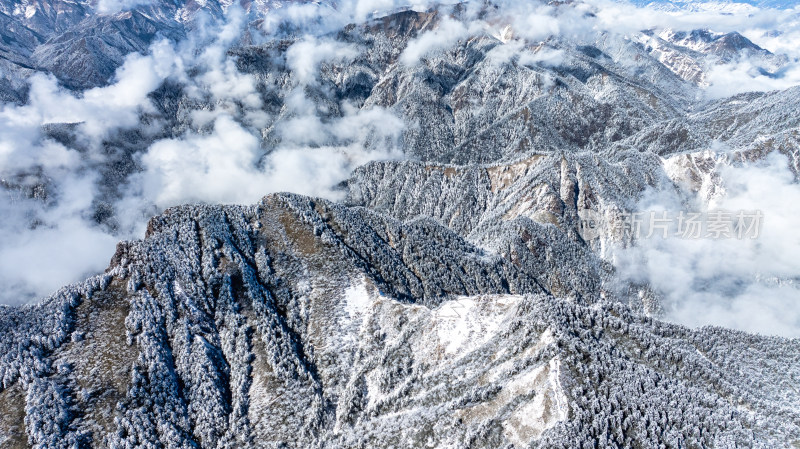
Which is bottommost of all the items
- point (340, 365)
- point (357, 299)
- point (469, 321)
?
point (340, 365)

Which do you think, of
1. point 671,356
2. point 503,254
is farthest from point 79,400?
point 503,254

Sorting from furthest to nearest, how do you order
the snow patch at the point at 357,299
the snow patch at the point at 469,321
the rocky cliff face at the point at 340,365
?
the snow patch at the point at 357,299
the snow patch at the point at 469,321
the rocky cliff face at the point at 340,365

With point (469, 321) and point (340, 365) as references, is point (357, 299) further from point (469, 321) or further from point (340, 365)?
point (469, 321)

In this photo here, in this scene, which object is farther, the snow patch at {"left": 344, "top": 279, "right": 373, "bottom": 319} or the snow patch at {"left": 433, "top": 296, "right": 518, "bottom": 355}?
the snow patch at {"left": 344, "top": 279, "right": 373, "bottom": 319}

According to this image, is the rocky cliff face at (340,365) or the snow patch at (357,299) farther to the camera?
the snow patch at (357,299)

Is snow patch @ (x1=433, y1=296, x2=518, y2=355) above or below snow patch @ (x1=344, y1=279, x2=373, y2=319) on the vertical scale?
above

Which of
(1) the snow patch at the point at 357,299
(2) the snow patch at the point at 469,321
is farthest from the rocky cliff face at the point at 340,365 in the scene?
(1) the snow patch at the point at 357,299

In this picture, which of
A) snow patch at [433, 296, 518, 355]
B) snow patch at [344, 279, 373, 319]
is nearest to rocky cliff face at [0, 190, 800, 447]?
snow patch at [433, 296, 518, 355]

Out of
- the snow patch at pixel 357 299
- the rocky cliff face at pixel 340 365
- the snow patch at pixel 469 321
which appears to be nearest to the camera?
the rocky cliff face at pixel 340 365

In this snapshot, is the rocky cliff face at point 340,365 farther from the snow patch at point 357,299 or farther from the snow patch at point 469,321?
the snow patch at point 357,299

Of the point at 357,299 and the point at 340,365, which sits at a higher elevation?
the point at 357,299

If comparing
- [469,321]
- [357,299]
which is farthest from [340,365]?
[469,321]

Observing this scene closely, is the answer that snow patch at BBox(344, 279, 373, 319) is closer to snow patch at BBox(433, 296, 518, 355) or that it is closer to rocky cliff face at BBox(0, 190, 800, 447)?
rocky cliff face at BBox(0, 190, 800, 447)

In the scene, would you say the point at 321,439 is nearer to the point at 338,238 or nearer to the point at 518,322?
the point at 518,322
